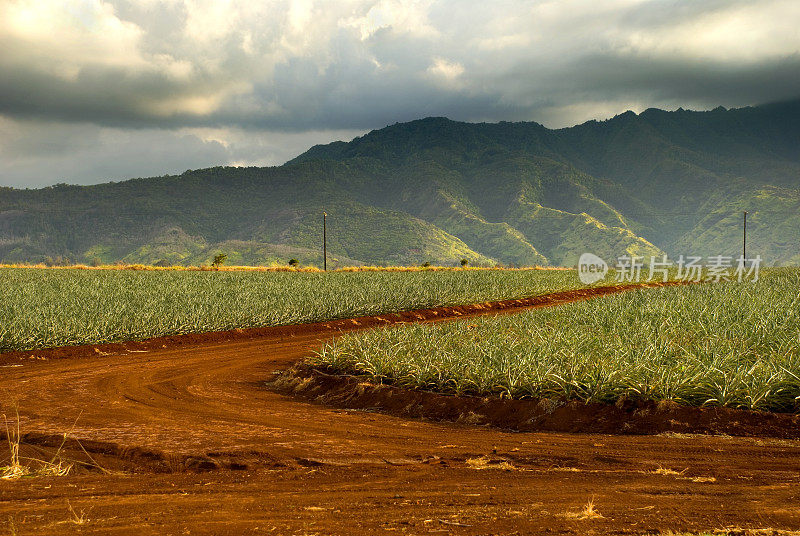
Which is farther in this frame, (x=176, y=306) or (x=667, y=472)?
(x=176, y=306)

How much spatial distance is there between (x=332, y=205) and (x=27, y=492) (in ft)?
623

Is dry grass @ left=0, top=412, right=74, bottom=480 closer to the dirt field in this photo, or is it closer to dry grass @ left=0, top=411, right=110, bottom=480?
dry grass @ left=0, top=411, right=110, bottom=480

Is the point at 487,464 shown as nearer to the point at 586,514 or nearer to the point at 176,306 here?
the point at 586,514

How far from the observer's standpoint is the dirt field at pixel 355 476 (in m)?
4.58

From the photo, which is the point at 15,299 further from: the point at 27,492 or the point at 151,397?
the point at 27,492

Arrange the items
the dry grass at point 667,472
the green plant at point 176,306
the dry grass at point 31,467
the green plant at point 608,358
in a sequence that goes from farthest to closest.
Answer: the green plant at point 176,306, the green plant at point 608,358, the dry grass at point 31,467, the dry grass at point 667,472

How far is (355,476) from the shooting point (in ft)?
19.5

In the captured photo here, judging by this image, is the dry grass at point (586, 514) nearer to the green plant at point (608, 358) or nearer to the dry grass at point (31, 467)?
the green plant at point (608, 358)

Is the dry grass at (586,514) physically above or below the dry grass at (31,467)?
above

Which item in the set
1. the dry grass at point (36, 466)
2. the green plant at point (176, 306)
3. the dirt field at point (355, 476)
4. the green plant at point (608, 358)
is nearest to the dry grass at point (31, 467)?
the dry grass at point (36, 466)

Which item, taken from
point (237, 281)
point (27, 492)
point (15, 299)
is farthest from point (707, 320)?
point (237, 281)

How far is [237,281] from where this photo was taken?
3406 centimetres

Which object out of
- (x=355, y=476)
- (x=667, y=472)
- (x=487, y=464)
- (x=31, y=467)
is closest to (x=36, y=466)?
(x=31, y=467)

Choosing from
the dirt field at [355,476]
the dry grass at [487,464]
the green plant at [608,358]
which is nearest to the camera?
the dirt field at [355,476]
